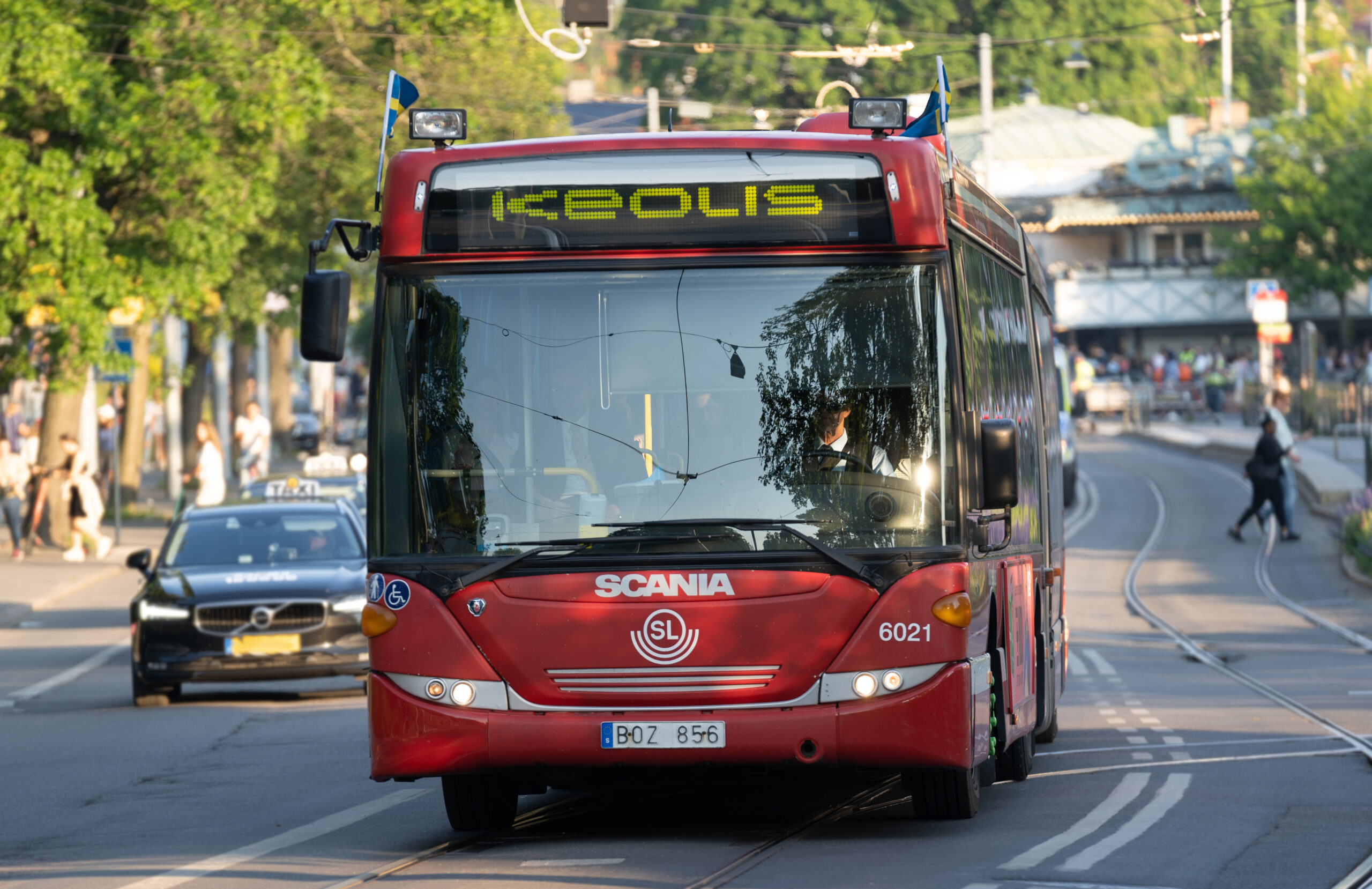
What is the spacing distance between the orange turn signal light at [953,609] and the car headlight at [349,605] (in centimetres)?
824

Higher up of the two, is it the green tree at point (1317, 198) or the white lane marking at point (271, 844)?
the green tree at point (1317, 198)

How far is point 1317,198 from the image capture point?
7119 cm

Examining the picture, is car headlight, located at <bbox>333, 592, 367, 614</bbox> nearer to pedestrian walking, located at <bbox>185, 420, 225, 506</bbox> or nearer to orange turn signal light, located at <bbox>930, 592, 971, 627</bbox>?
orange turn signal light, located at <bbox>930, 592, 971, 627</bbox>

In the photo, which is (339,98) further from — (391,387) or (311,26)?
(391,387)

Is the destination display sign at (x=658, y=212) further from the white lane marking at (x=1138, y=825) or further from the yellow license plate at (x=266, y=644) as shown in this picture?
the yellow license plate at (x=266, y=644)

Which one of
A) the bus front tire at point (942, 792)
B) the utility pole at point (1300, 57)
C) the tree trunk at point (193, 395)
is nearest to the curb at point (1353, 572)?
the bus front tire at point (942, 792)

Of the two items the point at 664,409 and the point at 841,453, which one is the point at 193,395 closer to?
the point at 664,409

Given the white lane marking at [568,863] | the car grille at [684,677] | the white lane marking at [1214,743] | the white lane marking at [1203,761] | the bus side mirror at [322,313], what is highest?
the bus side mirror at [322,313]

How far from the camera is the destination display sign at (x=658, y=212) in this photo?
8.82 meters

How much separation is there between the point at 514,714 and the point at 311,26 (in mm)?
26251

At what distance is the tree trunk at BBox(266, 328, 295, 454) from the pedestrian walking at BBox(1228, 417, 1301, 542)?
1338 inches

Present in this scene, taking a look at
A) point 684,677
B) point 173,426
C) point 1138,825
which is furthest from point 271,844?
point 173,426

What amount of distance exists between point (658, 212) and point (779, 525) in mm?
1308

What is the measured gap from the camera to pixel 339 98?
36.0m
